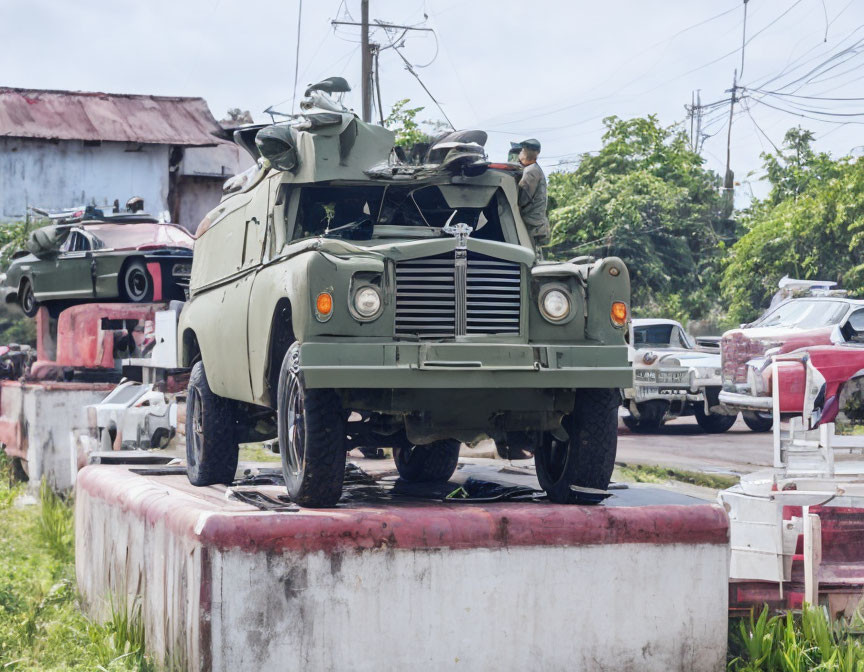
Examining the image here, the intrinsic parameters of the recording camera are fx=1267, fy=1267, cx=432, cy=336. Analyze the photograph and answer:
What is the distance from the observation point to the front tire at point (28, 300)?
629 inches

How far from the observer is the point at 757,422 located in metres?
17.6

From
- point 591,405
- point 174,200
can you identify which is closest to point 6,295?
point 591,405

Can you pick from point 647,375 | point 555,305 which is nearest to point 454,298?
point 555,305

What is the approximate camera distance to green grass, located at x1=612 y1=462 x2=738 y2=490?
11.5 metres

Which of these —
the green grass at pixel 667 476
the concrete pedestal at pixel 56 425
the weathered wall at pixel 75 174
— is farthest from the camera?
the weathered wall at pixel 75 174

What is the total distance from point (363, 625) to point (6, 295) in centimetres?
1239

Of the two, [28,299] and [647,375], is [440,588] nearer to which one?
[647,375]

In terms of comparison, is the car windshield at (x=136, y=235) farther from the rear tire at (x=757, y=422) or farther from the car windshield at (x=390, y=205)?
the rear tire at (x=757, y=422)

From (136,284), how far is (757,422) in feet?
28.5

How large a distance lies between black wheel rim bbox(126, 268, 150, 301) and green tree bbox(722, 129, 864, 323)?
15.0 meters

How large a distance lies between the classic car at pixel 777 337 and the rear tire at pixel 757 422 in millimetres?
2003

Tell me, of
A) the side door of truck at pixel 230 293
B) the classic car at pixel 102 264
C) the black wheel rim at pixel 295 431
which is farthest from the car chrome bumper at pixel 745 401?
the black wheel rim at pixel 295 431

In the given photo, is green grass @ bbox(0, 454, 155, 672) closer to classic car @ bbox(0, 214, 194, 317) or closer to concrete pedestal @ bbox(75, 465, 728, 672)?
concrete pedestal @ bbox(75, 465, 728, 672)

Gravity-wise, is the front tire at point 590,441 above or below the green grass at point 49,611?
above
